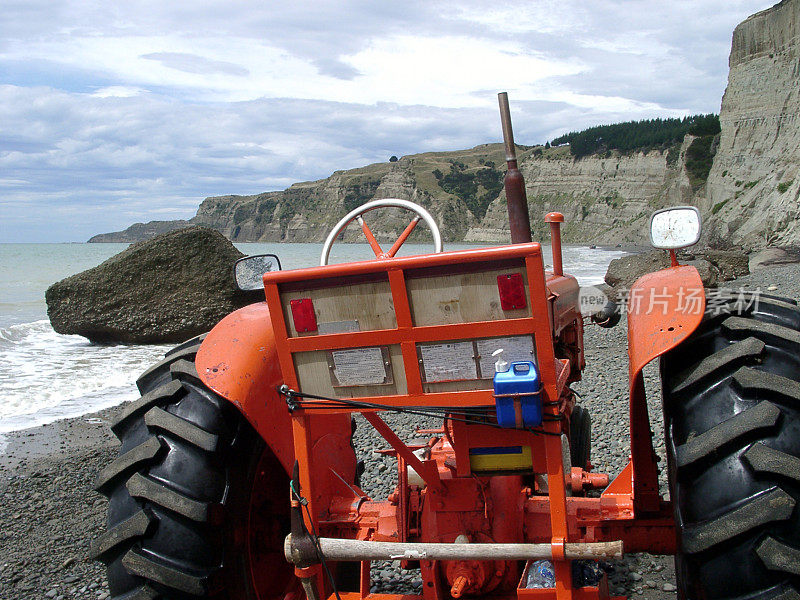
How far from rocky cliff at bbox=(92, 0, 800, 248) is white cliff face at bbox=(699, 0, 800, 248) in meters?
0.07

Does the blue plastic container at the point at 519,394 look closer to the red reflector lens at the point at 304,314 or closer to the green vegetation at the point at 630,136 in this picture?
the red reflector lens at the point at 304,314

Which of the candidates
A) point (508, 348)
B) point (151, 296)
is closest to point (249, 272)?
point (508, 348)

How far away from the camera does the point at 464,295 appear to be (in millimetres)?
1955

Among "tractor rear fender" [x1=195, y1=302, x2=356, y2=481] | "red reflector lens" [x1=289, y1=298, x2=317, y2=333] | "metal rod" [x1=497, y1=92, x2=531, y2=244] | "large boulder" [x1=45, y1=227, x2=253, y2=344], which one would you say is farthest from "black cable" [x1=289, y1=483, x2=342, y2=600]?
"large boulder" [x1=45, y1=227, x2=253, y2=344]

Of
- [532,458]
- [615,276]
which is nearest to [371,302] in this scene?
[532,458]

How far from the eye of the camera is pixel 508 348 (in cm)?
198

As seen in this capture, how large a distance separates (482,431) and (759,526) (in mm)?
815

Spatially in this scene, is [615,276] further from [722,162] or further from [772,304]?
[722,162]

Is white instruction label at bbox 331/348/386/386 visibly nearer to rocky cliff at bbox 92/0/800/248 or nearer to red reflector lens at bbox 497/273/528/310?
red reflector lens at bbox 497/273/528/310

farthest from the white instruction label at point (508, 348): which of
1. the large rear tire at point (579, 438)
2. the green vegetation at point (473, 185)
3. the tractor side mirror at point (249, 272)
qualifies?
the green vegetation at point (473, 185)

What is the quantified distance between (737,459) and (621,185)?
75.0 m

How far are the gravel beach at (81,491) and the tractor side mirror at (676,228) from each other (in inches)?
72.4

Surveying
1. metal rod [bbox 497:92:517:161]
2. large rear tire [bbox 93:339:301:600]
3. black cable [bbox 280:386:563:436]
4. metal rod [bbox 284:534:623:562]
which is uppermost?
metal rod [bbox 497:92:517:161]

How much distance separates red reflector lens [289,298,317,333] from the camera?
2084 mm
